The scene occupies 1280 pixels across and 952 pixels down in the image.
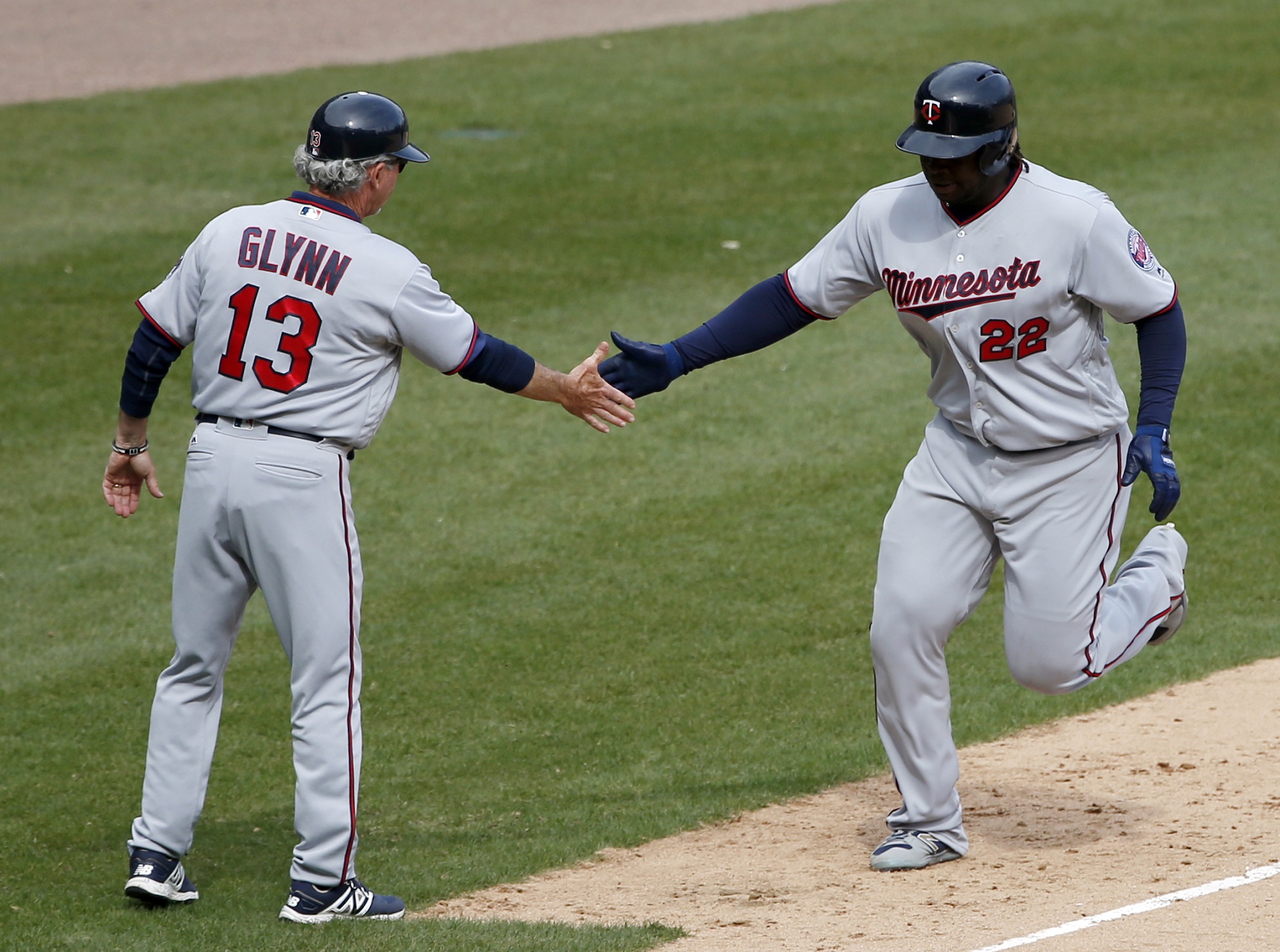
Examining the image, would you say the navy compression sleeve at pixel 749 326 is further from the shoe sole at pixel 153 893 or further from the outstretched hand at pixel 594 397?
the shoe sole at pixel 153 893

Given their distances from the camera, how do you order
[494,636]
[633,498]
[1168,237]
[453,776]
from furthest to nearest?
[1168,237], [633,498], [494,636], [453,776]

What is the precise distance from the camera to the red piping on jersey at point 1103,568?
474 centimetres

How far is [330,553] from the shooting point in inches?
175

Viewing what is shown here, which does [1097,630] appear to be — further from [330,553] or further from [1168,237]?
Answer: [1168,237]

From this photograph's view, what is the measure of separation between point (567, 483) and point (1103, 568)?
13.2ft

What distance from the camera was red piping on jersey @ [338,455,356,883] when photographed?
4.46 meters

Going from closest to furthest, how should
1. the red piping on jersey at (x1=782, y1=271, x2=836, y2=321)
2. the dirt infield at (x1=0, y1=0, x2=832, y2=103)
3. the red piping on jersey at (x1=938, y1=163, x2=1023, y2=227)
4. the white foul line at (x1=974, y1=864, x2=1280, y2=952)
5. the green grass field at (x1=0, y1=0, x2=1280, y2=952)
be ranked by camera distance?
the white foul line at (x1=974, y1=864, x2=1280, y2=952) → the red piping on jersey at (x1=938, y1=163, x2=1023, y2=227) → the red piping on jersey at (x1=782, y1=271, x2=836, y2=321) → the green grass field at (x1=0, y1=0, x2=1280, y2=952) → the dirt infield at (x1=0, y1=0, x2=832, y2=103)

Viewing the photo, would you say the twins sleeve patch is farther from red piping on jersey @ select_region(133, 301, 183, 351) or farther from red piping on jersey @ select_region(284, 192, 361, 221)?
red piping on jersey @ select_region(133, 301, 183, 351)

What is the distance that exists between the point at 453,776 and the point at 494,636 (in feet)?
3.91

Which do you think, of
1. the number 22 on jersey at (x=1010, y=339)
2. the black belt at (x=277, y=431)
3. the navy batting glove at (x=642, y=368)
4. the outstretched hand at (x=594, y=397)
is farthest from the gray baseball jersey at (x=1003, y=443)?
the black belt at (x=277, y=431)

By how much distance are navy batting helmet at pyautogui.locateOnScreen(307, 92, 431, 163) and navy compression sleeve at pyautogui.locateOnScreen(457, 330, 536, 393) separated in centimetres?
52

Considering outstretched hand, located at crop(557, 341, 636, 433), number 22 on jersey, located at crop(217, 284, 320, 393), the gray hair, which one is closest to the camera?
number 22 on jersey, located at crop(217, 284, 320, 393)

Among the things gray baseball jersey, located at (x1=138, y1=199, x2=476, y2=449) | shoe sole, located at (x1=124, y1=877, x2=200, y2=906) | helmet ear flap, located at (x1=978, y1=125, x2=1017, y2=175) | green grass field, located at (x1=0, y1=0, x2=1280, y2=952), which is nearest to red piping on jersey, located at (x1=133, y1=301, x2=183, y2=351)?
gray baseball jersey, located at (x1=138, y1=199, x2=476, y2=449)

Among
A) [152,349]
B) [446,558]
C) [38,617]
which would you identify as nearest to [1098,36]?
[446,558]
